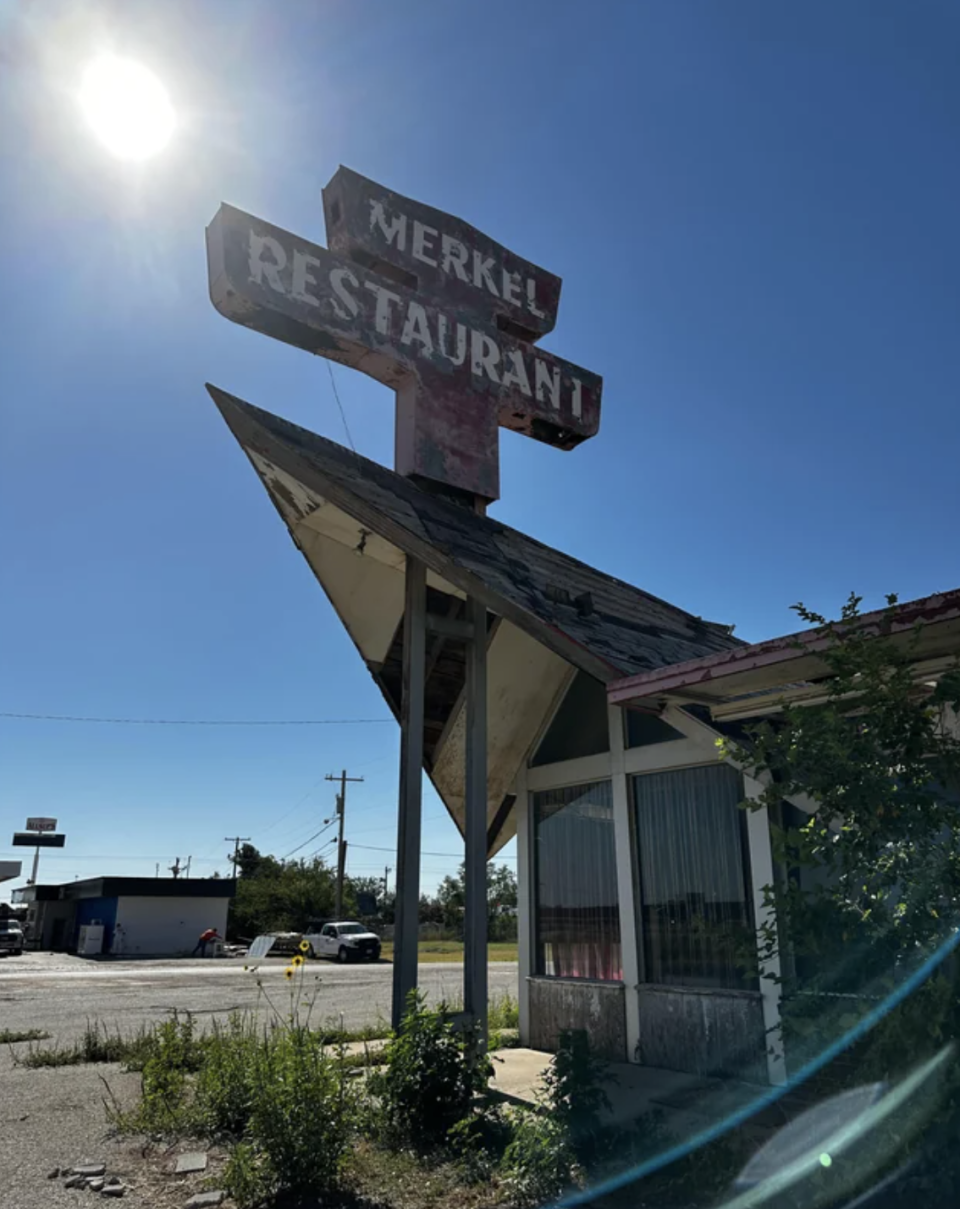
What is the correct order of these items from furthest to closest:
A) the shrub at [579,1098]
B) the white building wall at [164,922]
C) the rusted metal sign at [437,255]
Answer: the white building wall at [164,922] → the rusted metal sign at [437,255] → the shrub at [579,1098]

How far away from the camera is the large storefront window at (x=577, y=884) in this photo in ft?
26.7

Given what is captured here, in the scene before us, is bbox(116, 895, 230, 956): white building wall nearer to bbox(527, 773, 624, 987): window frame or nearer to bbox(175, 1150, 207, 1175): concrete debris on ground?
bbox(527, 773, 624, 987): window frame

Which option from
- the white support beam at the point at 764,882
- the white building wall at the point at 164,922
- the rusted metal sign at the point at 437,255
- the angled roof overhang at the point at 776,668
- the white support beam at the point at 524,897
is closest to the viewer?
the angled roof overhang at the point at 776,668

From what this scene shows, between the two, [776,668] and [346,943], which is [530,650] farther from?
[346,943]

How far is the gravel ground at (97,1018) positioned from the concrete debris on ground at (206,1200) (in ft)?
0.26

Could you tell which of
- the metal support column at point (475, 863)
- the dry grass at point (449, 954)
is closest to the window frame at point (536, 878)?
the metal support column at point (475, 863)

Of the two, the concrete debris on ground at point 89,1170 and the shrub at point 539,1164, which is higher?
the shrub at point 539,1164

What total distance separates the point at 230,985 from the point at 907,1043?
19.4 meters

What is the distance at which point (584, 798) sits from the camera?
8.66 m

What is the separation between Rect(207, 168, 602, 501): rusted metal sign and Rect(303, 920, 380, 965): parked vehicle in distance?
2713cm

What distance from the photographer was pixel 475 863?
7.20 m

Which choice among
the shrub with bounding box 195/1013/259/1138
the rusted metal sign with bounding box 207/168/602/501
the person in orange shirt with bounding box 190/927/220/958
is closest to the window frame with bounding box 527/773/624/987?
the rusted metal sign with bounding box 207/168/602/501

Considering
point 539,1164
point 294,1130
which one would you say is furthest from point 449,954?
point 539,1164

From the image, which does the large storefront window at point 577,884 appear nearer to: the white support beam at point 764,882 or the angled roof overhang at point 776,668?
the white support beam at point 764,882
